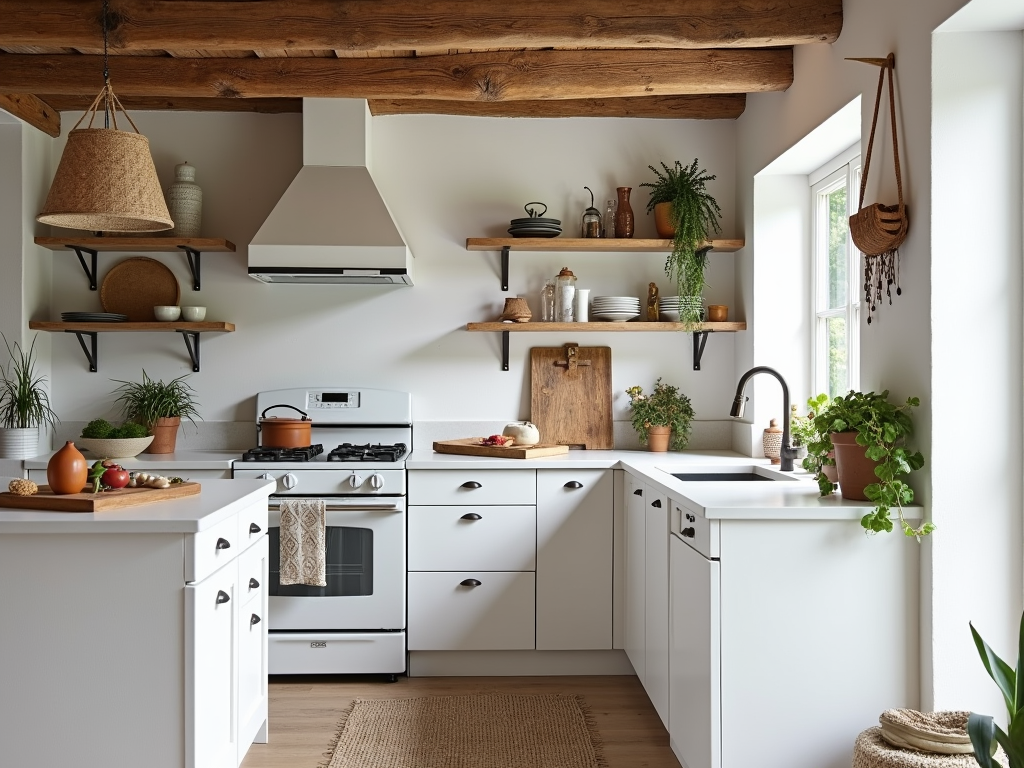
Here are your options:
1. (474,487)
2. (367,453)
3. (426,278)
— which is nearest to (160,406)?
(367,453)

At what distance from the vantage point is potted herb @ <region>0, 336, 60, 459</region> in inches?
150

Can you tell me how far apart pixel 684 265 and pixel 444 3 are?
1600mm

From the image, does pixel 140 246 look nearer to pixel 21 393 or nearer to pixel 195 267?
pixel 195 267

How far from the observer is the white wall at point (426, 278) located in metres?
4.33

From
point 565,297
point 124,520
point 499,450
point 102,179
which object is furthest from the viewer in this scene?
point 565,297

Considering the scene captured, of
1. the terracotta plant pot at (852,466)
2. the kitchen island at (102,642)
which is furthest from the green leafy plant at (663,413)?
the kitchen island at (102,642)

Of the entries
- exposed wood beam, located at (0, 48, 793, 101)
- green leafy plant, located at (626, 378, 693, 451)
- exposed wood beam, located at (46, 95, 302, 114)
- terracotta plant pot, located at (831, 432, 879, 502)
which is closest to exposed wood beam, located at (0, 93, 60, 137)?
exposed wood beam, located at (46, 95, 302, 114)

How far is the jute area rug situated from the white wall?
4.68 ft

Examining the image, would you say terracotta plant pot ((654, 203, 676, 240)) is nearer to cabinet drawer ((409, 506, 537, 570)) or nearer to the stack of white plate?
the stack of white plate

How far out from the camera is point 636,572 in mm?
3496

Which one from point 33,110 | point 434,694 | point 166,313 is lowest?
point 434,694

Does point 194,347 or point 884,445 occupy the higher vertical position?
point 194,347

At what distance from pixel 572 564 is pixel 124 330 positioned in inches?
89.5

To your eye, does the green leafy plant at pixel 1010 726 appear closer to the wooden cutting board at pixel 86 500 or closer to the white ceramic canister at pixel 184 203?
the wooden cutting board at pixel 86 500
